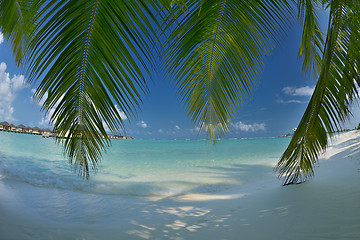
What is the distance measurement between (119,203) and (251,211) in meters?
2.49

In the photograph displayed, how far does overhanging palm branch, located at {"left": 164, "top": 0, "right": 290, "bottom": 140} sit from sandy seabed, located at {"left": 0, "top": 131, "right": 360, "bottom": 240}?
1.12 metres

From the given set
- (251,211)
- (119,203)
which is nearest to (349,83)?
(251,211)

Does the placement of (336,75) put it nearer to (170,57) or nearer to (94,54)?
(170,57)

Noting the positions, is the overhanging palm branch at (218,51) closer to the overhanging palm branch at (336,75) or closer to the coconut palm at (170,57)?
the coconut palm at (170,57)

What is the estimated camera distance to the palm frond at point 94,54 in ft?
2.94

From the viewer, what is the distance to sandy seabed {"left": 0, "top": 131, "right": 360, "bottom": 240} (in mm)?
2125

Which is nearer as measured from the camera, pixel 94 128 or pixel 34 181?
pixel 94 128

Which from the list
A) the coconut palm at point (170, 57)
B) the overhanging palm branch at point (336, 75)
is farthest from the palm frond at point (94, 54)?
the overhanging palm branch at point (336, 75)

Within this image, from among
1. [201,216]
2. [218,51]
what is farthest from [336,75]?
[201,216]

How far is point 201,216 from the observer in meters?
3.07

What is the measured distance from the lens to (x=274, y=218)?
241 centimetres

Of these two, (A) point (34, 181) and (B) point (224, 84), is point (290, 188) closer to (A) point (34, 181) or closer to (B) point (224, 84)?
(B) point (224, 84)

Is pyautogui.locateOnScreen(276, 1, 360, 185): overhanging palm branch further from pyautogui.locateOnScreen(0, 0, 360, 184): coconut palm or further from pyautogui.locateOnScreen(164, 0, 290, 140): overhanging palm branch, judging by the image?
pyautogui.locateOnScreen(164, 0, 290, 140): overhanging palm branch

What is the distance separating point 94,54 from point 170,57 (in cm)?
84
